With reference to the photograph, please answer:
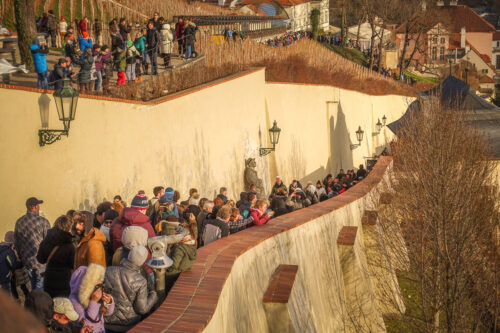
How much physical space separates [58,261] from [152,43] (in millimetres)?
11479

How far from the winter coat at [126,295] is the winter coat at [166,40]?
13.0m

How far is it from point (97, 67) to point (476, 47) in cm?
10837

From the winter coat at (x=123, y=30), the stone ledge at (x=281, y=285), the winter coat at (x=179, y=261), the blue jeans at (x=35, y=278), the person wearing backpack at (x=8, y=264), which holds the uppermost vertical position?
the winter coat at (x=123, y=30)

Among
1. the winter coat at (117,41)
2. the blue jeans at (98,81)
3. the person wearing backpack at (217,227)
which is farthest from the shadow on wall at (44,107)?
the winter coat at (117,41)

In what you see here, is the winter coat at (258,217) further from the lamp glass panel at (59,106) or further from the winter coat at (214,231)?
the lamp glass panel at (59,106)

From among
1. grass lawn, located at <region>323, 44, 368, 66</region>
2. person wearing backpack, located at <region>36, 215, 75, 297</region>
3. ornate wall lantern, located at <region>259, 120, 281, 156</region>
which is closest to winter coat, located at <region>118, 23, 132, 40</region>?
ornate wall lantern, located at <region>259, 120, 281, 156</region>

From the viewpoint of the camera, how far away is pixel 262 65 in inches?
926

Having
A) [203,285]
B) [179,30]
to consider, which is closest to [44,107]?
[203,285]

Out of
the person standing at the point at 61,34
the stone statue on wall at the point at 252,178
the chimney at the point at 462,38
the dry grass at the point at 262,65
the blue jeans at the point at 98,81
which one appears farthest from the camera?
the chimney at the point at 462,38

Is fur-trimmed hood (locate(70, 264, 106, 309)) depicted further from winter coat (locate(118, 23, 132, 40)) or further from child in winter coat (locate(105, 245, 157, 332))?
winter coat (locate(118, 23, 132, 40))

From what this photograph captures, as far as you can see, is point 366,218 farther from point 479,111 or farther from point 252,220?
point 479,111

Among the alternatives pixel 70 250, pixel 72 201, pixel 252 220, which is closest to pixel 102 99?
pixel 72 201

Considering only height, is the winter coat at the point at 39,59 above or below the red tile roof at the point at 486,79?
above

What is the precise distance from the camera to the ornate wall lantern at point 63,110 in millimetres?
10688
